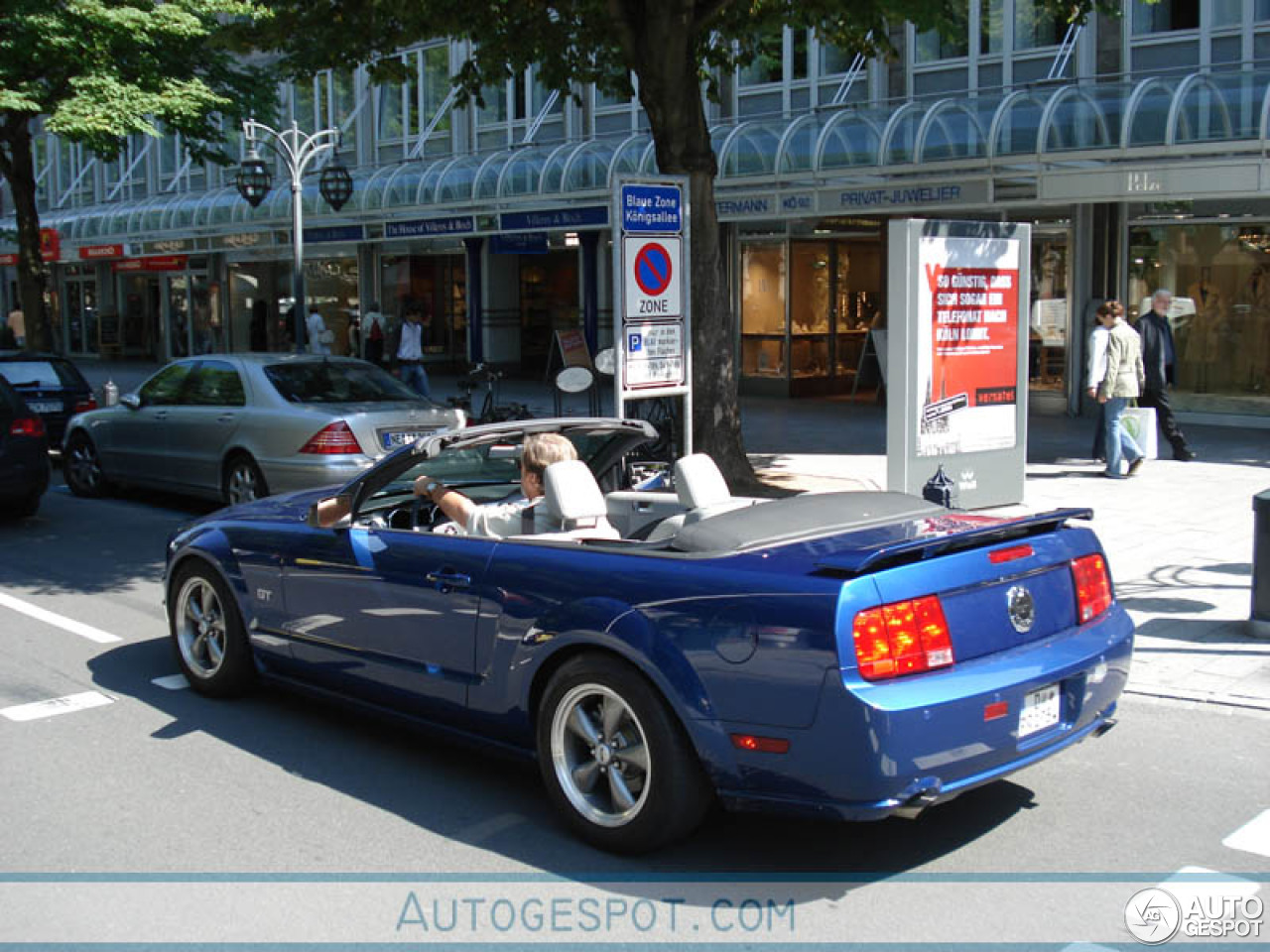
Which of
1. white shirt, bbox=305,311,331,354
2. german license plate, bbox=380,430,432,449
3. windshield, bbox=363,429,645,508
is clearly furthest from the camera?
white shirt, bbox=305,311,331,354

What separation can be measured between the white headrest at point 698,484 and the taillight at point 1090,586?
1538 mm

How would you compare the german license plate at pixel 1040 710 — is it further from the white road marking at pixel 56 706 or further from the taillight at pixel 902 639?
the white road marking at pixel 56 706

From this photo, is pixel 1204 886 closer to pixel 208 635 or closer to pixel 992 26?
pixel 208 635

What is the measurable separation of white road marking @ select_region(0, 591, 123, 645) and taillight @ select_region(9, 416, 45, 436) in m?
3.23

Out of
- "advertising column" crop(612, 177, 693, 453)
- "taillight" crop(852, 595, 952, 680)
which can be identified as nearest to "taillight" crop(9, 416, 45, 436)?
"advertising column" crop(612, 177, 693, 453)

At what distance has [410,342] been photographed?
2067 centimetres

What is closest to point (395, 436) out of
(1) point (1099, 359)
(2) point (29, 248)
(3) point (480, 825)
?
(3) point (480, 825)

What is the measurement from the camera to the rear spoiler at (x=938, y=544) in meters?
4.09

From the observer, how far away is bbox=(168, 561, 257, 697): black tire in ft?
20.8

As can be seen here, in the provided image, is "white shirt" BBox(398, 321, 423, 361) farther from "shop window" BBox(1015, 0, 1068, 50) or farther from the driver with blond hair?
the driver with blond hair

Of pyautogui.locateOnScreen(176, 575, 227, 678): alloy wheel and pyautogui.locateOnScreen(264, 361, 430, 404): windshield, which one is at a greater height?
pyautogui.locateOnScreen(264, 361, 430, 404): windshield

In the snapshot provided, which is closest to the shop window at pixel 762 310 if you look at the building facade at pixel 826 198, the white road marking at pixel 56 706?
the building facade at pixel 826 198

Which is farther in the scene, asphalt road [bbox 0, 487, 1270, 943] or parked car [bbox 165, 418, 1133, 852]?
asphalt road [bbox 0, 487, 1270, 943]

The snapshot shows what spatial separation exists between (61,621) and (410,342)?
12661 mm
